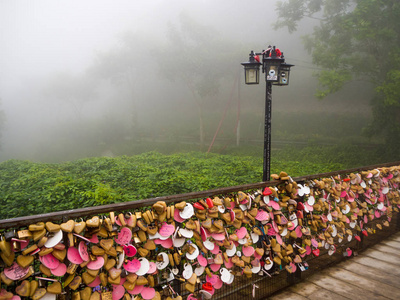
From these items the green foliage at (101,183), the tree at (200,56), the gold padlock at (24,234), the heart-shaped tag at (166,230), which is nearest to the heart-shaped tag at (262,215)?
the heart-shaped tag at (166,230)

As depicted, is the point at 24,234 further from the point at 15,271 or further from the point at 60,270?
the point at 60,270

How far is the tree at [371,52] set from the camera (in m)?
13.2

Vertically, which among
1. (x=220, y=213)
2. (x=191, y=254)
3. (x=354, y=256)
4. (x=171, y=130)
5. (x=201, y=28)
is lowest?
(x=171, y=130)

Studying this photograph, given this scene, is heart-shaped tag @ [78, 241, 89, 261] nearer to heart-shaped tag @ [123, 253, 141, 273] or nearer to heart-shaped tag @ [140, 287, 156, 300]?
heart-shaped tag @ [123, 253, 141, 273]

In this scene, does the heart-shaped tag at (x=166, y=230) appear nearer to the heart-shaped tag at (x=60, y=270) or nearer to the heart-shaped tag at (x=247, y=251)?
the heart-shaped tag at (x=60, y=270)

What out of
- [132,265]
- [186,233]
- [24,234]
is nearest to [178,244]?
[186,233]

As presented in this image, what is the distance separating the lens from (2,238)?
1.60 metres

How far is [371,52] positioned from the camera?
15.3m

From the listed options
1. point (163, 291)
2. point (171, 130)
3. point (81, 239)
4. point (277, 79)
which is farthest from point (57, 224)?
point (171, 130)

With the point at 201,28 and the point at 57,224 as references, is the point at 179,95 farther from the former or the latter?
the point at 57,224

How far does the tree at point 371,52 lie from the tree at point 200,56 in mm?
6575

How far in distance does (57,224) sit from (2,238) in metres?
0.27

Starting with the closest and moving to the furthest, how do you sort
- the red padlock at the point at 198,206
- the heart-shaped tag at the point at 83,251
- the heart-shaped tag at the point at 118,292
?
1. the heart-shaped tag at the point at 83,251
2. the heart-shaped tag at the point at 118,292
3. the red padlock at the point at 198,206

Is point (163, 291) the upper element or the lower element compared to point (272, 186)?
lower
